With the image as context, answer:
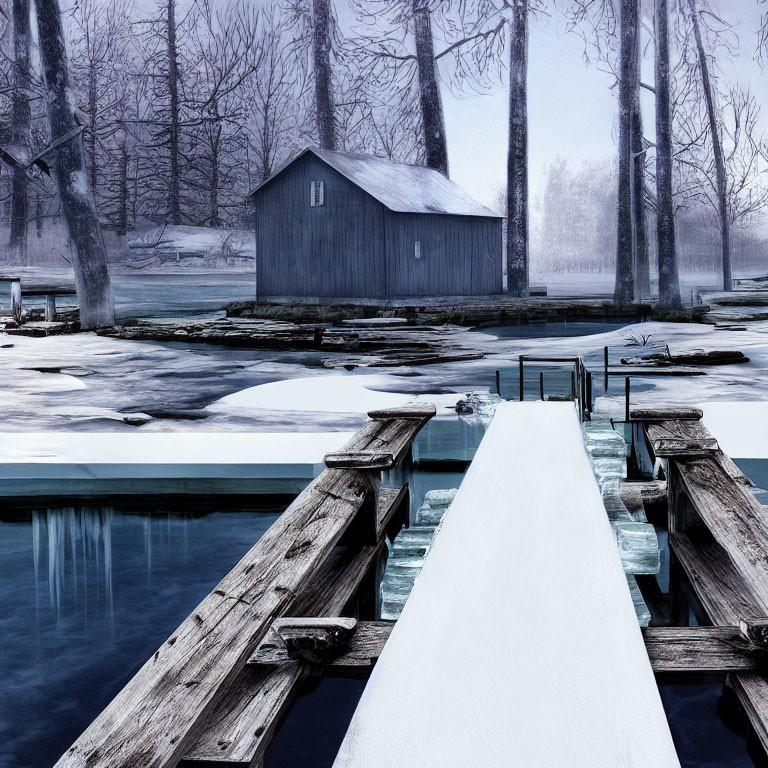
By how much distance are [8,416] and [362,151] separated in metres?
3.12

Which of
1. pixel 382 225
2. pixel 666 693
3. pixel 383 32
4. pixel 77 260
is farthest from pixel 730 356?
pixel 77 260

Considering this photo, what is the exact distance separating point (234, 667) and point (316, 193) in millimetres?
5607

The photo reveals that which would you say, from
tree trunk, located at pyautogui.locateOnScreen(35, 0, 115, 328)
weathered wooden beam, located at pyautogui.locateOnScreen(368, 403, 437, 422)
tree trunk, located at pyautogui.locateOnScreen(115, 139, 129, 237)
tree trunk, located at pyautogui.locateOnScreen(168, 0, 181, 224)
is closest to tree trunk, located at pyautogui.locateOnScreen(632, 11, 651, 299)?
tree trunk, located at pyautogui.locateOnScreen(168, 0, 181, 224)

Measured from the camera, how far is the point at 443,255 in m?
7.11

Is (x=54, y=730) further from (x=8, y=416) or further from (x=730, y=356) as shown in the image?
(x=730, y=356)

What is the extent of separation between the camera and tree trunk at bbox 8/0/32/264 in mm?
6695

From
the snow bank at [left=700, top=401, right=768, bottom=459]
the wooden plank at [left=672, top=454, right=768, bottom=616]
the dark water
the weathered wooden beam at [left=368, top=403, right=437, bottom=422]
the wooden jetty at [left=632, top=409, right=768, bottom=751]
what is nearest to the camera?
the wooden jetty at [left=632, top=409, right=768, bottom=751]

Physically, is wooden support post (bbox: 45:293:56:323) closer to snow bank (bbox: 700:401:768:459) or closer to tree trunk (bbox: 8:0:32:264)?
tree trunk (bbox: 8:0:32:264)

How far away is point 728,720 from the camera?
8.10 ft

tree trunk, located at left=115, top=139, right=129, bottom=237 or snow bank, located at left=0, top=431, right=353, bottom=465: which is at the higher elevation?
tree trunk, located at left=115, top=139, right=129, bottom=237

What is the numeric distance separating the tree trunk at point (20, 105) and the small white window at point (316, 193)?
206 cm

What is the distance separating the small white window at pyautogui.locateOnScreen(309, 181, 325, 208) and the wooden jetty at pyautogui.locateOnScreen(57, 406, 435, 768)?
14.3 ft

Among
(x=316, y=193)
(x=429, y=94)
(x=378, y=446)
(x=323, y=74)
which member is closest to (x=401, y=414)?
(x=378, y=446)

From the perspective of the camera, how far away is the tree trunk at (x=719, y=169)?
638cm
